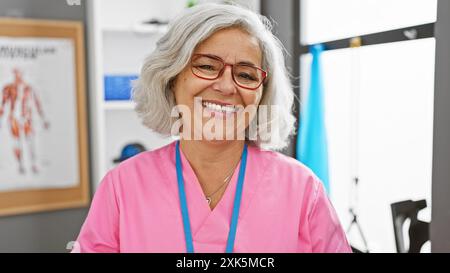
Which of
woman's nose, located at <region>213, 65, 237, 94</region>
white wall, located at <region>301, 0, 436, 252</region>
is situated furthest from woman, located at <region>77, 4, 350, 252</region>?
white wall, located at <region>301, 0, 436, 252</region>

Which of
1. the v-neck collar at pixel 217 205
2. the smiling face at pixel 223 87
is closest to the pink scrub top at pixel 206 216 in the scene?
the v-neck collar at pixel 217 205

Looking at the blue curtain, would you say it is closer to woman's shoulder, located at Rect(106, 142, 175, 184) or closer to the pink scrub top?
the pink scrub top

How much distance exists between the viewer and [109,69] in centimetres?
76

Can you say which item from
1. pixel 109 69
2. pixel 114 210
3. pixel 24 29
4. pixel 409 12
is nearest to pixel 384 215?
pixel 409 12

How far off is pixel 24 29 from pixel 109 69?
167mm

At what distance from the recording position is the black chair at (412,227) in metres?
0.65

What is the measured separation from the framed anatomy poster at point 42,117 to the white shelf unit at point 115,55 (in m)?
0.03

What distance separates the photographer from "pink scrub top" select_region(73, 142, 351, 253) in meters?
0.57

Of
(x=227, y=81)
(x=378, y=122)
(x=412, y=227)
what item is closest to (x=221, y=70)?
(x=227, y=81)

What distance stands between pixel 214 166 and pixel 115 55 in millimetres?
345

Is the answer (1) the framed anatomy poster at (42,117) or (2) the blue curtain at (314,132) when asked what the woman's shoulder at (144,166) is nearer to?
(1) the framed anatomy poster at (42,117)

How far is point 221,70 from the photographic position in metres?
0.53

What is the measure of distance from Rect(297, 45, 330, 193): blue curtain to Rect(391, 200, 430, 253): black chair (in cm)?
13

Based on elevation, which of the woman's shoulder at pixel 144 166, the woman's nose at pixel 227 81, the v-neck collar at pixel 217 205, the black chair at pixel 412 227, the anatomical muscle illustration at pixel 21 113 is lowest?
the black chair at pixel 412 227
